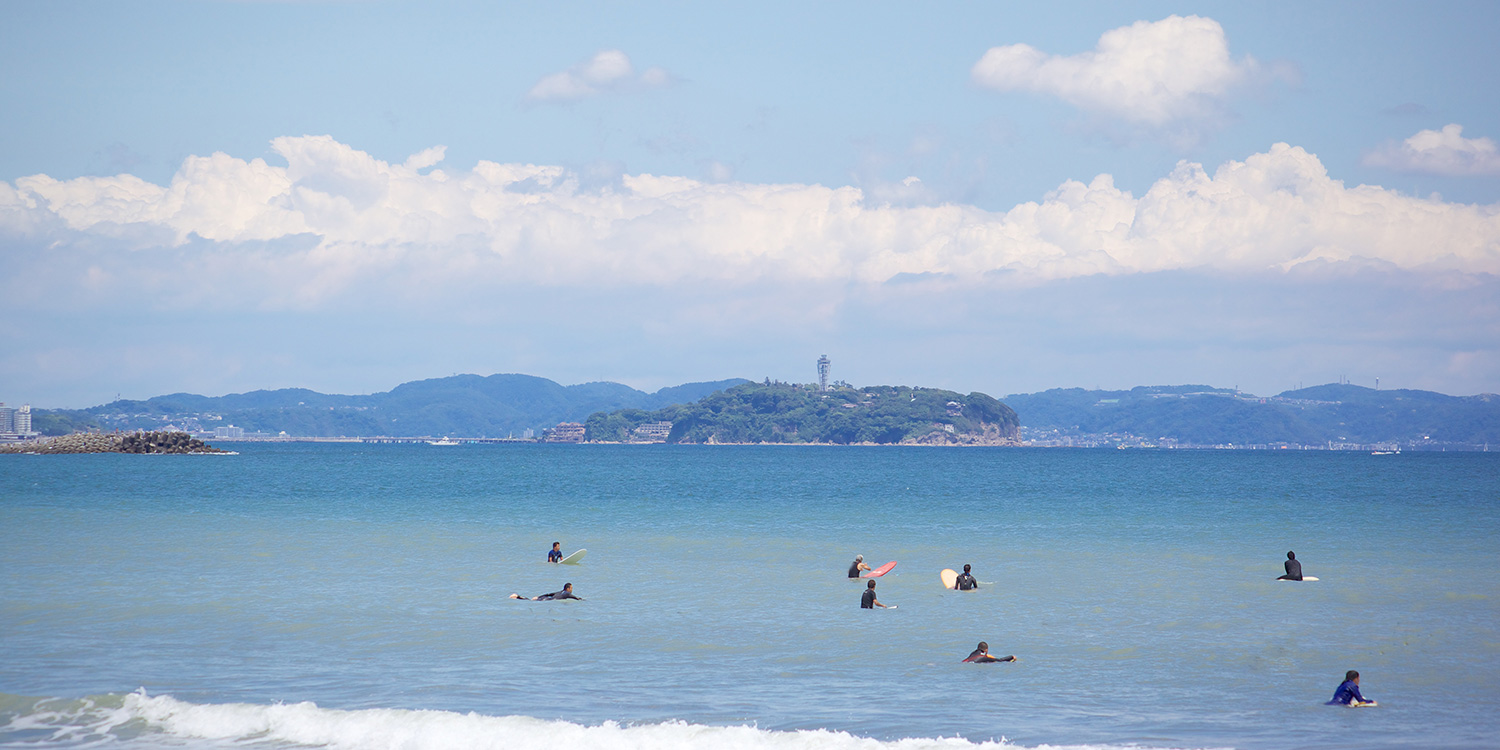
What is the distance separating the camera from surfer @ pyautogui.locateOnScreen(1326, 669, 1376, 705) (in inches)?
714

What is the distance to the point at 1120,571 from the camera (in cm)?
3562

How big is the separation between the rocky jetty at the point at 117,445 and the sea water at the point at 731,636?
→ 122 meters

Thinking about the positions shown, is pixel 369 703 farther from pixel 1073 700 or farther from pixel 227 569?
pixel 227 569

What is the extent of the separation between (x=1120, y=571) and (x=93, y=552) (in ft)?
116

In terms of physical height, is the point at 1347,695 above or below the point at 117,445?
below

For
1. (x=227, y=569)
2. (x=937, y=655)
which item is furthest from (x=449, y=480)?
(x=937, y=655)

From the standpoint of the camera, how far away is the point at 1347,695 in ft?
59.7

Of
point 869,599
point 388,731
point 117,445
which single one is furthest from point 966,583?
point 117,445

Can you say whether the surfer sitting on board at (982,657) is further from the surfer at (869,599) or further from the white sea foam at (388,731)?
the surfer at (869,599)

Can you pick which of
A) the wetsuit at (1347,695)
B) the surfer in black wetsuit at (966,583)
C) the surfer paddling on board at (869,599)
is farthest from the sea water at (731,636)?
the surfer in black wetsuit at (966,583)

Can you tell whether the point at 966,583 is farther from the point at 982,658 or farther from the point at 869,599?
the point at 982,658

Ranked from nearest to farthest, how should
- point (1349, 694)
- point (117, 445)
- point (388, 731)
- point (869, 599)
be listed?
point (388, 731) < point (1349, 694) < point (869, 599) < point (117, 445)

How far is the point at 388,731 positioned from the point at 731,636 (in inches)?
351

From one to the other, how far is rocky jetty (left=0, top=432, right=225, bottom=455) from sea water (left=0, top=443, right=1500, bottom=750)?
122477 mm
